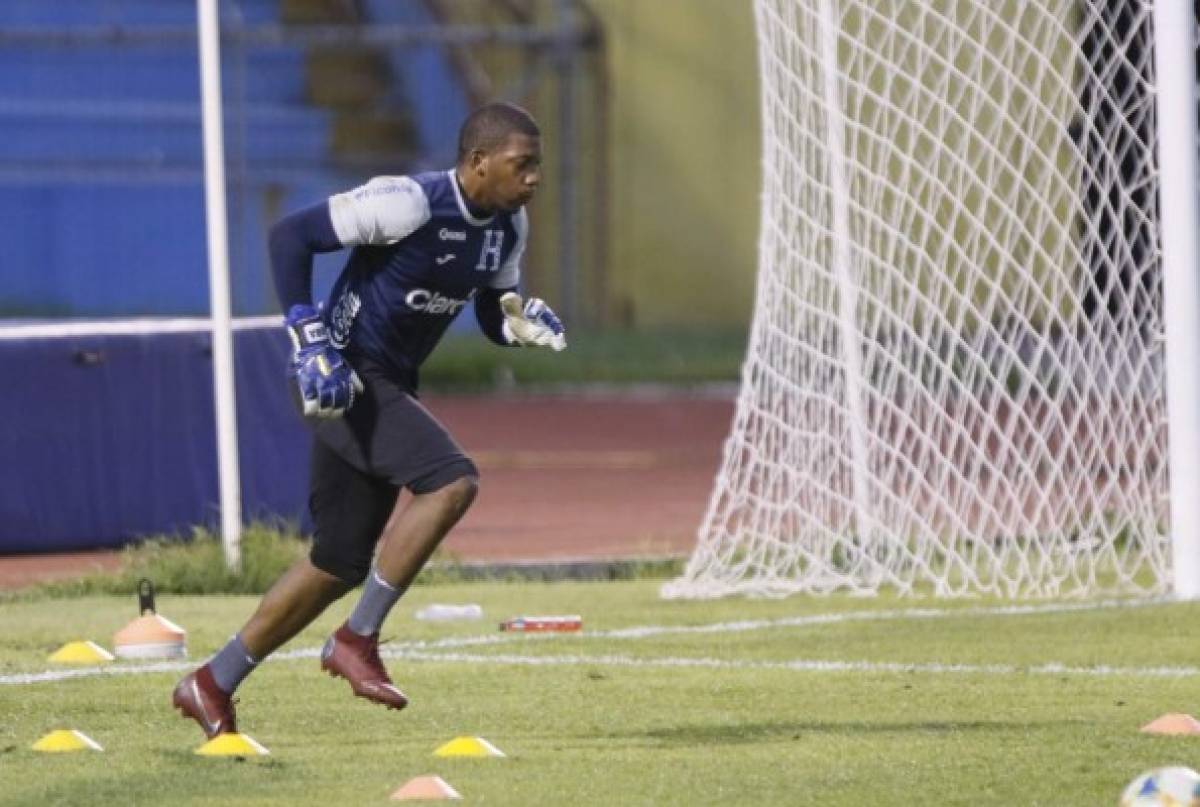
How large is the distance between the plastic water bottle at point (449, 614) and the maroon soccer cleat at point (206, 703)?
3.59m

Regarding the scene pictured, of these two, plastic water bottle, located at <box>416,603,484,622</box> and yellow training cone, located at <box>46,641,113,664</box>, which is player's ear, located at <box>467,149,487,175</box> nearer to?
yellow training cone, located at <box>46,641,113,664</box>

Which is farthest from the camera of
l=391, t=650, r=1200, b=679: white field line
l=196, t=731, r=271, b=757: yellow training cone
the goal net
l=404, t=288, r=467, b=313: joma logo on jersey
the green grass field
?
the goal net

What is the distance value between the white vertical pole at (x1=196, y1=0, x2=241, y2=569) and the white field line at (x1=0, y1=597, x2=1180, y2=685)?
7.01 ft

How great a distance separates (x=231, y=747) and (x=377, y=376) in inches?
42.9

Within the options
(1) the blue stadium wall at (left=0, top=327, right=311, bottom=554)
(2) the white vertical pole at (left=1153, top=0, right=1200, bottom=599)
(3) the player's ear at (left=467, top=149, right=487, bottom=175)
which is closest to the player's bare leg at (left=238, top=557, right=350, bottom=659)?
(3) the player's ear at (left=467, top=149, right=487, bottom=175)

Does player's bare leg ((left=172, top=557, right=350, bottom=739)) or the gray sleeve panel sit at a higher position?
the gray sleeve panel

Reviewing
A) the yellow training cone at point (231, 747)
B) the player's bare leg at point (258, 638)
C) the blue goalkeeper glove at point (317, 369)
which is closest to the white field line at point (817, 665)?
the player's bare leg at point (258, 638)

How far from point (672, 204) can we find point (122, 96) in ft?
18.7

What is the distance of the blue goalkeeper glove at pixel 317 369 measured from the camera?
8.05 m

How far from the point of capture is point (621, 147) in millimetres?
31625

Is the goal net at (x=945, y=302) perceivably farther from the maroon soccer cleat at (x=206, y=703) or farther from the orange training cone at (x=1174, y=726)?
the maroon soccer cleat at (x=206, y=703)

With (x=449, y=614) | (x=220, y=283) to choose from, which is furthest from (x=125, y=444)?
(x=449, y=614)

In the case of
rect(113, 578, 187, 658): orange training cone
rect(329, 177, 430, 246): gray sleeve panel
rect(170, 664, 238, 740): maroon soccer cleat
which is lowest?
rect(113, 578, 187, 658): orange training cone

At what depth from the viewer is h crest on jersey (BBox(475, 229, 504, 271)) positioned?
8422 mm
